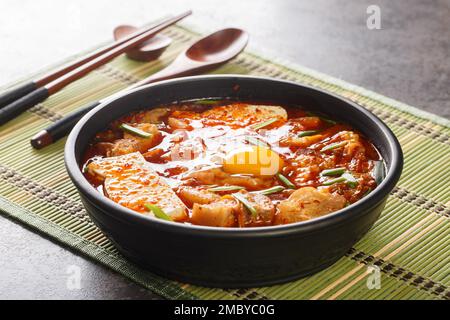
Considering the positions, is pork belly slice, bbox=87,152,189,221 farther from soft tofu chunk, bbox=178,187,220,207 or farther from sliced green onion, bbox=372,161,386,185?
sliced green onion, bbox=372,161,386,185

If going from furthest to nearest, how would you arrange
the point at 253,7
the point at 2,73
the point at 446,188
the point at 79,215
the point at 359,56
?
the point at 253,7, the point at 359,56, the point at 2,73, the point at 446,188, the point at 79,215

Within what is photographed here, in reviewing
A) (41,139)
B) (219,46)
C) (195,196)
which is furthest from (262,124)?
(219,46)

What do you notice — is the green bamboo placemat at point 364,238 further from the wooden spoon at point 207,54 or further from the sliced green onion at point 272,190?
the sliced green onion at point 272,190

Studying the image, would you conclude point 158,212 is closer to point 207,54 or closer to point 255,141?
point 255,141

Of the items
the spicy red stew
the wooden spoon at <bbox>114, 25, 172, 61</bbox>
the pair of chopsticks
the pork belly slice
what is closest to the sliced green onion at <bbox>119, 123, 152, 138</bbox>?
the spicy red stew
